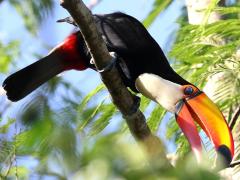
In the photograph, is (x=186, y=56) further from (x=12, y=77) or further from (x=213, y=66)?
(x=12, y=77)

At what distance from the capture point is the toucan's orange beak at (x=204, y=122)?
290 cm

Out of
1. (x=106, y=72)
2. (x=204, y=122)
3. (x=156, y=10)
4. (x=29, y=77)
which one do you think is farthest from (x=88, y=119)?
(x=156, y=10)

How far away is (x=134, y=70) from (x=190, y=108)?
47cm

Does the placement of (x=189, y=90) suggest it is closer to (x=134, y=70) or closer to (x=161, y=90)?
(x=161, y=90)

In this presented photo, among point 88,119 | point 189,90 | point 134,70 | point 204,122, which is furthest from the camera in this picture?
point 134,70

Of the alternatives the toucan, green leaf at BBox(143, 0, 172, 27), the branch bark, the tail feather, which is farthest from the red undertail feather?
the branch bark

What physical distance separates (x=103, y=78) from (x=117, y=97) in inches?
5.1

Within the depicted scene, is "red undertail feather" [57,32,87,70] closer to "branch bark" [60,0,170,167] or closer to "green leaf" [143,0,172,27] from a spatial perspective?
"green leaf" [143,0,172,27]

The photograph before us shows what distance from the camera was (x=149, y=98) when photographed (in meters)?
3.49

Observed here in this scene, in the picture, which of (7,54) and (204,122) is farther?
(7,54)

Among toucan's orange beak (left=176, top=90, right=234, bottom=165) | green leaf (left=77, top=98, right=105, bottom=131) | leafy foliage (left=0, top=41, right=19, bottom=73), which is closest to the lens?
green leaf (left=77, top=98, right=105, bottom=131)

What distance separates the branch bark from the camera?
2107mm

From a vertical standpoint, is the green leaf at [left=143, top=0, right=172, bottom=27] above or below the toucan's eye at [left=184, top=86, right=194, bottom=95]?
above

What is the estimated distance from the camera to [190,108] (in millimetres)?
3389
